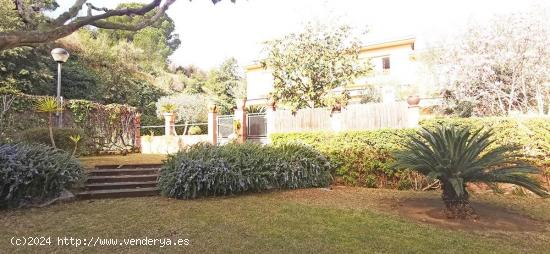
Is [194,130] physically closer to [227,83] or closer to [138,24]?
[227,83]

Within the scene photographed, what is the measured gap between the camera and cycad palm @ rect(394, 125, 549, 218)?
198 inches

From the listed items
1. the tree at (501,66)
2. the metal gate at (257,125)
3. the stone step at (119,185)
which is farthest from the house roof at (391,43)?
the stone step at (119,185)

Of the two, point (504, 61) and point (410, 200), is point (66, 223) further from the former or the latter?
point (504, 61)

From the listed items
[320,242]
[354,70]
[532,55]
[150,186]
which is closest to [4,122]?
[150,186]

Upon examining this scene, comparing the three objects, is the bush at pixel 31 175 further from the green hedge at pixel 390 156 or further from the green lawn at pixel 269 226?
the green hedge at pixel 390 156

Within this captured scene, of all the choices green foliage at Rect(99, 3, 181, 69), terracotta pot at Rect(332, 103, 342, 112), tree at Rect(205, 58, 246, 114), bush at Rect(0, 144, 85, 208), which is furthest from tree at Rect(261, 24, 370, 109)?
green foliage at Rect(99, 3, 181, 69)

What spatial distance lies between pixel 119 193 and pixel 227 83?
2579cm

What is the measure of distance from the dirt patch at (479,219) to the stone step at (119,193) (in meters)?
5.17

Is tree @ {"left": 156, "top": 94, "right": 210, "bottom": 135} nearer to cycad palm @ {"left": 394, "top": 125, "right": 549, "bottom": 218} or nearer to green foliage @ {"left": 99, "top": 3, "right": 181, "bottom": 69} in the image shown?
green foliage @ {"left": 99, "top": 3, "right": 181, "bottom": 69}

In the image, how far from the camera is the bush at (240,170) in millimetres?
7020

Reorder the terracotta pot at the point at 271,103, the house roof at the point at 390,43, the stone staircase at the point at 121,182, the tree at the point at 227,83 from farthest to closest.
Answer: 1. the tree at the point at 227,83
2. the house roof at the point at 390,43
3. the terracotta pot at the point at 271,103
4. the stone staircase at the point at 121,182

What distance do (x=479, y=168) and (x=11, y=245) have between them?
6.48 meters

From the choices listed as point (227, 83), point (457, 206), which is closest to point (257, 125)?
point (457, 206)

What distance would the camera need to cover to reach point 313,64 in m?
14.9
